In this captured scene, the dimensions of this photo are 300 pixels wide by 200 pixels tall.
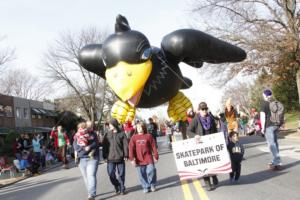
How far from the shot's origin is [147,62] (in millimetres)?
9625

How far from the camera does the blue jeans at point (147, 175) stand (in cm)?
945

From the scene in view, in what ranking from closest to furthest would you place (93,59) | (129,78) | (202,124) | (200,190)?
(200,190)
(202,124)
(129,78)
(93,59)

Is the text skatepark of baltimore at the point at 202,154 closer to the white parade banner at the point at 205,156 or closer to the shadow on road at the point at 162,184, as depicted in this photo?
the white parade banner at the point at 205,156

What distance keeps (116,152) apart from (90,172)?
717 mm

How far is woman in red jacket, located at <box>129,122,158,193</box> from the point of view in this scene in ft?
31.0

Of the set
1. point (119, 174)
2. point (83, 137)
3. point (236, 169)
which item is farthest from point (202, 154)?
point (83, 137)

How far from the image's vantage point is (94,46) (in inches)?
433

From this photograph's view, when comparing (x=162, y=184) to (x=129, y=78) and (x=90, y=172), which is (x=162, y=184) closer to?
(x=90, y=172)

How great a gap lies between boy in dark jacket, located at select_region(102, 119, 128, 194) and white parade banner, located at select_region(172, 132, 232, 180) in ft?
4.62

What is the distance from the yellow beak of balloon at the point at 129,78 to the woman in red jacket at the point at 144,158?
3.07ft

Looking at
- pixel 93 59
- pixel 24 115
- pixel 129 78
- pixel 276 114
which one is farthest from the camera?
pixel 24 115

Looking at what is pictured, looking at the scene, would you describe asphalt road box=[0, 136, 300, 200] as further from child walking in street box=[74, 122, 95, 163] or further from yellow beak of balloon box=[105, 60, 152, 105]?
yellow beak of balloon box=[105, 60, 152, 105]

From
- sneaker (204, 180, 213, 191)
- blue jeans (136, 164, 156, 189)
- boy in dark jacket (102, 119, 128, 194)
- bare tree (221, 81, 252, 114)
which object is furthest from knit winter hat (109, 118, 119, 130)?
bare tree (221, 81, 252, 114)

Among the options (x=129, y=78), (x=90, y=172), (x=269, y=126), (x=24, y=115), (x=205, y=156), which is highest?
(x=24, y=115)
